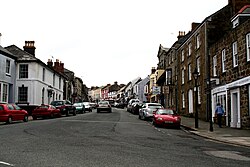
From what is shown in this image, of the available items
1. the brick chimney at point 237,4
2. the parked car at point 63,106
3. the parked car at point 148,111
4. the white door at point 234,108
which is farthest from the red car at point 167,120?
the parked car at point 63,106

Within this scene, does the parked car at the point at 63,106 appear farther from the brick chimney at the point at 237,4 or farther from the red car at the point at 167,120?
the brick chimney at the point at 237,4

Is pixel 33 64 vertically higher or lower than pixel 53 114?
higher

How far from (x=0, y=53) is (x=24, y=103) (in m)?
7.25

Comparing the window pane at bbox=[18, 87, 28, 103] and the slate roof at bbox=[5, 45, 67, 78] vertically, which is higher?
the slate roof at bbox=[5, 45, 67, 78]

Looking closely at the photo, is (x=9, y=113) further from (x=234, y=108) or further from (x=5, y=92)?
(x=234, y=108)

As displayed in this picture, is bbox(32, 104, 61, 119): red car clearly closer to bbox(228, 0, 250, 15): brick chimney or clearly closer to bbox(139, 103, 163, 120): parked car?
bbox(139, 103, 163, 120): parked car

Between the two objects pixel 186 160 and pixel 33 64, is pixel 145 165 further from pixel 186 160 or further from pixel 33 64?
pixel 33 64

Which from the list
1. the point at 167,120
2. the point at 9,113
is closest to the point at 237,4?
the point at 167,120

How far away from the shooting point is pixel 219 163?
28.6ft

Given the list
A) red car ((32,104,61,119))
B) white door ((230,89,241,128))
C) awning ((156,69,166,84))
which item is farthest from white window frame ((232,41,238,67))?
awning ((156,69,166,84))

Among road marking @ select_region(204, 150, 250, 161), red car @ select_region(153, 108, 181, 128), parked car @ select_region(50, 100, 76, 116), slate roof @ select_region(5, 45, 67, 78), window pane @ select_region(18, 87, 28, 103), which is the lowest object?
road marking @ select_region(204, 150, 250, 161)

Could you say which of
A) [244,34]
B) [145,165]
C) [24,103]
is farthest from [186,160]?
[24,103]

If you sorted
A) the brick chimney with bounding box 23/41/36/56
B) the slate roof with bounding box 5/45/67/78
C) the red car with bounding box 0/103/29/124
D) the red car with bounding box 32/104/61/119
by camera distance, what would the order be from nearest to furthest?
the red car with bounding box 0/103/29/124
the red car with bounding box 32/104/61/119
the slate roof with bounding box 5/45/67/78
the brick chimney with bounding box 23/41/36/56

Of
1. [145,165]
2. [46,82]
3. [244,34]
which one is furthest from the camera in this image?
[46,82]
